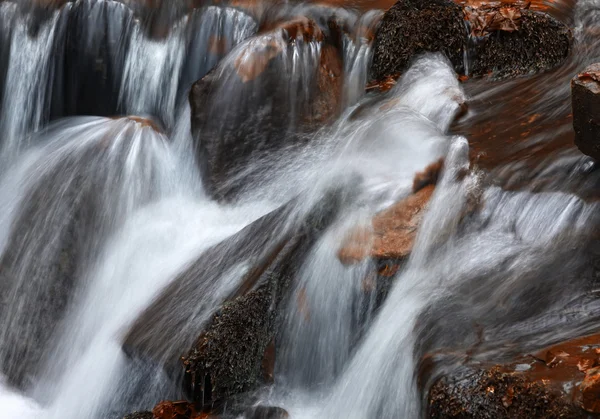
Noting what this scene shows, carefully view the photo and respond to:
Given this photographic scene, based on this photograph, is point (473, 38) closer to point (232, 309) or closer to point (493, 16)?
point (493, 16)

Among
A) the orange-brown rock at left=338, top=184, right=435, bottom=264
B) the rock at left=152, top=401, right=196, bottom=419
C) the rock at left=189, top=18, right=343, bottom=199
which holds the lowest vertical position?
the rock at left=152, top=401, right=196, bottom=419

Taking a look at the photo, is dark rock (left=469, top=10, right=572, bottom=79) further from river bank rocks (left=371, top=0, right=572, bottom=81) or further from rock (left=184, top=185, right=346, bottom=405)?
rock (left=184, top=185, right=346, bottom=405)

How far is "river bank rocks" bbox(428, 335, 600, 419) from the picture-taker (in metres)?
3.45

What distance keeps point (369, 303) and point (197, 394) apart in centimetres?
89

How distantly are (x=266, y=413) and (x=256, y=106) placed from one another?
2.18 metres

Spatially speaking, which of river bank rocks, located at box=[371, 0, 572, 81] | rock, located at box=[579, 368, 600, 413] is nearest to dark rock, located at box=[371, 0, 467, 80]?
river bank rocks, located at box=[371, 0, 572, 81]

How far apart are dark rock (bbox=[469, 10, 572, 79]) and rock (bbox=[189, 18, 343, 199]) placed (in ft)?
3.18

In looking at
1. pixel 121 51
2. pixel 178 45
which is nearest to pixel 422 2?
pixel 178 45

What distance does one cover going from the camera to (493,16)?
6090mm

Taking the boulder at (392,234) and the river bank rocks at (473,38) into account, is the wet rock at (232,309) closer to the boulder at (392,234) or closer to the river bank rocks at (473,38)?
the boulder at (392,234)

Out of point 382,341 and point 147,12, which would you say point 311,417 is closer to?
point 382,341

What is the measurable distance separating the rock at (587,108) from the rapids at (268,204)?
180mm

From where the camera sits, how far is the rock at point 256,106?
5.88m

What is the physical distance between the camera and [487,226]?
4.63 meters
